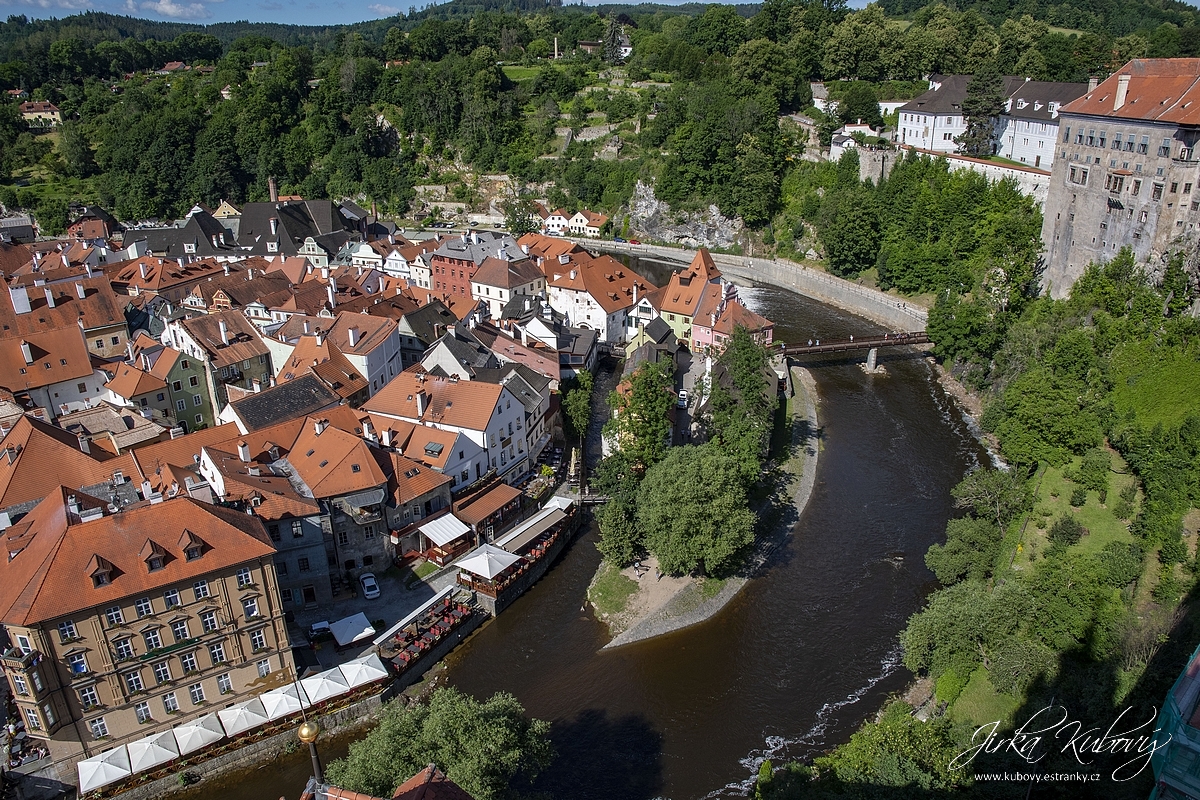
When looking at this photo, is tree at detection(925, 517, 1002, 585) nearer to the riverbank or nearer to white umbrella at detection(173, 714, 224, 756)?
the riverbank

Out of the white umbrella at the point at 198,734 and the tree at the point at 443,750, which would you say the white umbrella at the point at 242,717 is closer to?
the white umbrella at the point at 198,734

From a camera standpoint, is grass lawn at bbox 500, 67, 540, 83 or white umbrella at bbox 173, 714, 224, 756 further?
grass lawn at bbox 500, 67, 540, 83

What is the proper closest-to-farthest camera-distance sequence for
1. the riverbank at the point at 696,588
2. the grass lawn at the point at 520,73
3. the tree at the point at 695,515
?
the riverbank at the point at 696,588 → the tree at the point at 695,515 → the grass lawn at the point at 520,73

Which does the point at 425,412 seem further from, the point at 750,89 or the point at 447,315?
the point at 750,89

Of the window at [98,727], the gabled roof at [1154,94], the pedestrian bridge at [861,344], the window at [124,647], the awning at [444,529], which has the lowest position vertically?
the window at [98,727]

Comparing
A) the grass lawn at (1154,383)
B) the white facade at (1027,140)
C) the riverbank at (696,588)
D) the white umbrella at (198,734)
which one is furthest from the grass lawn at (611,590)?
the white facade at (1027,140)

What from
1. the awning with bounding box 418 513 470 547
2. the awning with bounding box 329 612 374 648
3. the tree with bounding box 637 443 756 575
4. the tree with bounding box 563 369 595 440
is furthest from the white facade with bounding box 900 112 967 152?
the awning with bounding box 329 612 374 648
